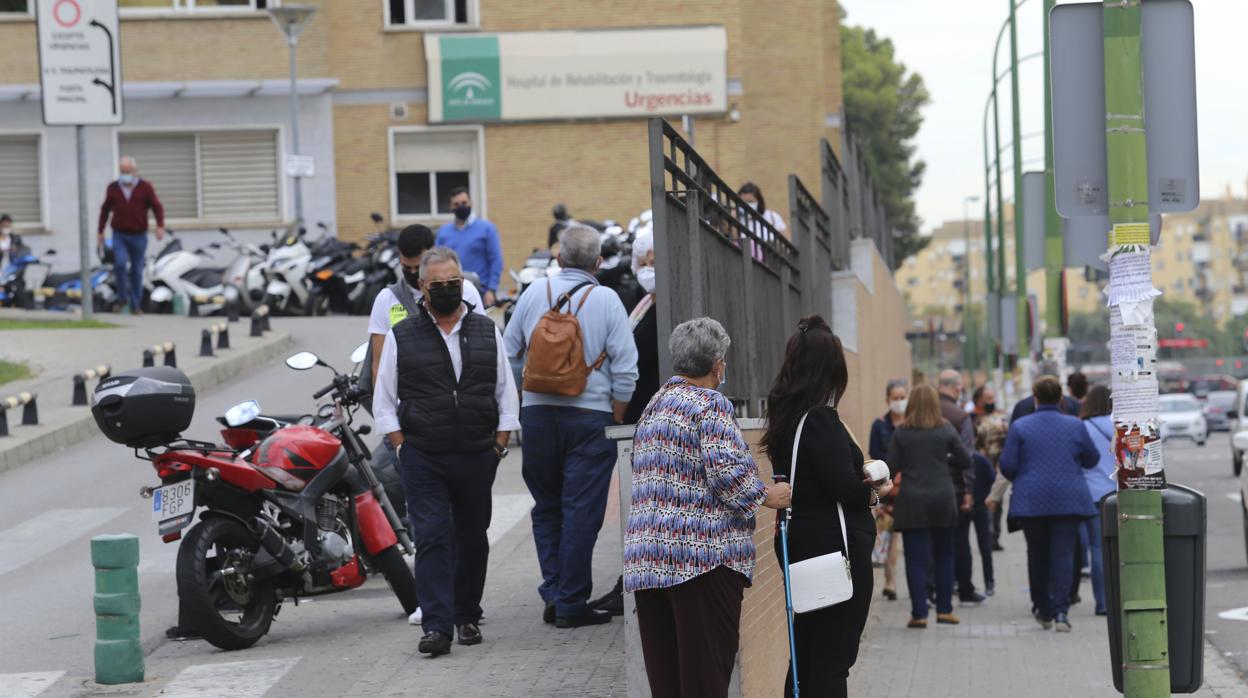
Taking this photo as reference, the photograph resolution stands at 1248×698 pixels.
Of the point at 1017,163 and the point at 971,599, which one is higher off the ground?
the point at 1017,163

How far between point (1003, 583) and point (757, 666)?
9690mm

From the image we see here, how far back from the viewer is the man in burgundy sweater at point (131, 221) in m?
23.4

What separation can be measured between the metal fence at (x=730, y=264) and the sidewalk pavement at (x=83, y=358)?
5.56m

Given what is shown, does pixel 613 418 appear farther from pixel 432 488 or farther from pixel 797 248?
pixel 797 248

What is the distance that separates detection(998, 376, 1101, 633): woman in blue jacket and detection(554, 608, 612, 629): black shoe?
4396 mm

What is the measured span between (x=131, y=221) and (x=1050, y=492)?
47.0 feet

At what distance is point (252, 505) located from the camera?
8.90m

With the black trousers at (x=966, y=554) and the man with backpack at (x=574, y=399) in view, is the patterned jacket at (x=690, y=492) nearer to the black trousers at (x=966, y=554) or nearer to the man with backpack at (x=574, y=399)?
the man with backpack at (x=574, y=399)

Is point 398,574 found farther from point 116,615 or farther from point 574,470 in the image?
point 116,615

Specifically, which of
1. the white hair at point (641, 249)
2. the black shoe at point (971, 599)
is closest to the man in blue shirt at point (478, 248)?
the black shoe at point (971, 599)

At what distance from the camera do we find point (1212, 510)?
25.1 meters

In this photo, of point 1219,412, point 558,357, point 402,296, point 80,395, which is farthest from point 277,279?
point 1219,412

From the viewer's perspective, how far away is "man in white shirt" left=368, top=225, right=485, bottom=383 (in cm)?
944

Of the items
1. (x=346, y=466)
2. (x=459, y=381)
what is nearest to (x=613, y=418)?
(x=459, y=381)
